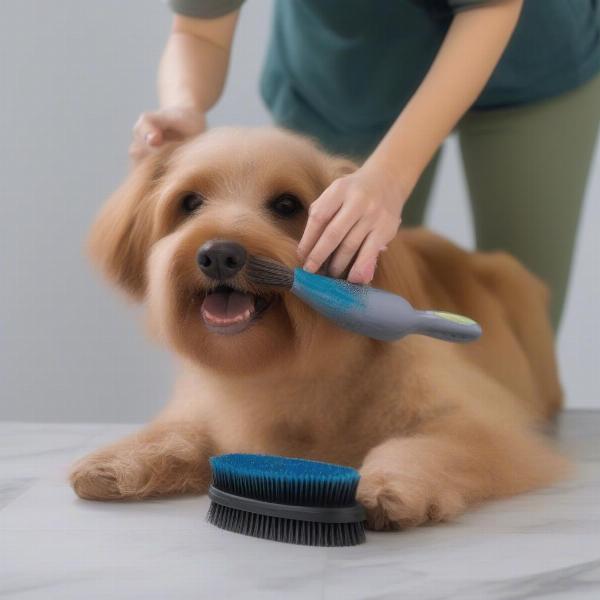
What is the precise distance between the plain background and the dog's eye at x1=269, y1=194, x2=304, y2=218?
182cm

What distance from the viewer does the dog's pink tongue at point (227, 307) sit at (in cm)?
142

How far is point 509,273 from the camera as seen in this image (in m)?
2.19

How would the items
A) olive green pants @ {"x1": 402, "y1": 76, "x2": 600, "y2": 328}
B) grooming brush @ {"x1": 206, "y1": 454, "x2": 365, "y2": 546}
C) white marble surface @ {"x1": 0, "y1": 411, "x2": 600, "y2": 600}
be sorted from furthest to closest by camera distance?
olive green pants @ {"x1": 402, "y1": 76, "x2": 600, "y2": 328}, grooming brush @ {"x1": 206, "y1": 454, "x2": 365, "y2": 546}, white marble surface @ {"x1": 0, "y1": 411, "x2": 600, "y2": 600}

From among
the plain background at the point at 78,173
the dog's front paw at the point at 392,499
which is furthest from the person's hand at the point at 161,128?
the plain background at the point at 78,173

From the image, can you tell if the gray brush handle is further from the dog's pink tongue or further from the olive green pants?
the olive green pants

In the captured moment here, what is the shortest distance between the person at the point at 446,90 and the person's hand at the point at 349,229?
0.13 meters

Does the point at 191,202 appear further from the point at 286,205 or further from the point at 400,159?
the point at 400,159

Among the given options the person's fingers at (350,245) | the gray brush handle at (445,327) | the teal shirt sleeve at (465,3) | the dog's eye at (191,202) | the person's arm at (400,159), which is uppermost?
the teal shirt sleeve at (465,3)

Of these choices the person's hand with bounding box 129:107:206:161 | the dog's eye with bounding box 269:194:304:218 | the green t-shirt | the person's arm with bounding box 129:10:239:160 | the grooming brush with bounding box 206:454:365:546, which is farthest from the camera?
the green t-shirt

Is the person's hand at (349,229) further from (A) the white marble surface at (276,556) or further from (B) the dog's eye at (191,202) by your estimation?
(A) the white marble surface at (276,556)

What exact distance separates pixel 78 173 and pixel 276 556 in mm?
2439

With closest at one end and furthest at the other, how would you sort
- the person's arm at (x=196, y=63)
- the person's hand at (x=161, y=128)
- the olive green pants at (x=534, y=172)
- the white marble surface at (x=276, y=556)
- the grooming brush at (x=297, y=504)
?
1. the white marble surface at (x=276, y=556)
2. the grooming brush at (x=297, y=504)
3. the person's hand at (x=161, y=128)
4. the person's arm at (x=196, y=63)
5. the olive green pants at (x=534, y=172)

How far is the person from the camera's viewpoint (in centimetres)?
160

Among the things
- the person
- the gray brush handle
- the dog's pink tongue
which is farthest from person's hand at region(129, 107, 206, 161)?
the gray brush handle
